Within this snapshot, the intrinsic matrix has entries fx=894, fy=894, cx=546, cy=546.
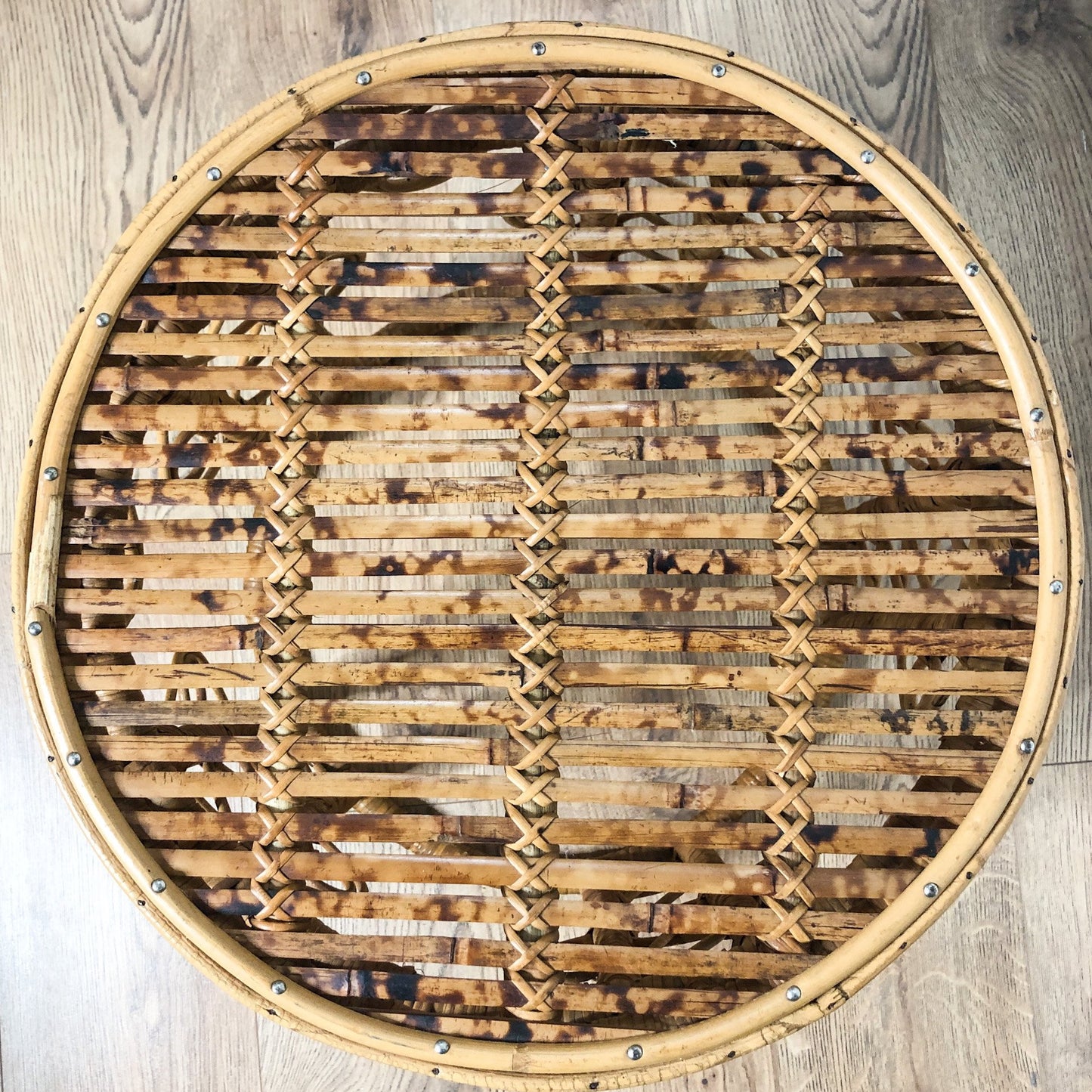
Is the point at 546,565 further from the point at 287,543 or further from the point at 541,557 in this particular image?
the point at 287,543

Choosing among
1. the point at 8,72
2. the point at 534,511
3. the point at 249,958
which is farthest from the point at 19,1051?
the point at 8,72

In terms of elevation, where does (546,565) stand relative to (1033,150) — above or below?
below

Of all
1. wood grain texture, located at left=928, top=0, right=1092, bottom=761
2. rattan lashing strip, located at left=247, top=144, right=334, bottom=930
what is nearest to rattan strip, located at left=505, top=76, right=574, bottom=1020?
rattan lashing strip, located at left=247, top=144, right=334, bottom=930

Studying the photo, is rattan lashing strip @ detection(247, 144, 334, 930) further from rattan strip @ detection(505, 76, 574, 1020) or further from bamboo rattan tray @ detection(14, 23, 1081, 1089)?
rattan strip @ detection(505, 76, 574, 1020)

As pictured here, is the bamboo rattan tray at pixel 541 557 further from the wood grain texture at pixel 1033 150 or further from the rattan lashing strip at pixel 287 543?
the wood grain texture at pixel 1033 150

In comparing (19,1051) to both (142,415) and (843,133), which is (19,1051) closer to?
(142,415)

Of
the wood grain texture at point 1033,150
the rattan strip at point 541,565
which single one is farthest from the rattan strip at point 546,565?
the wood grain texture at point 1033,150

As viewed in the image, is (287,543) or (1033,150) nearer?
(287,543)

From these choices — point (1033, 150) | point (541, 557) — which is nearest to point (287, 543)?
point (541, 557)
